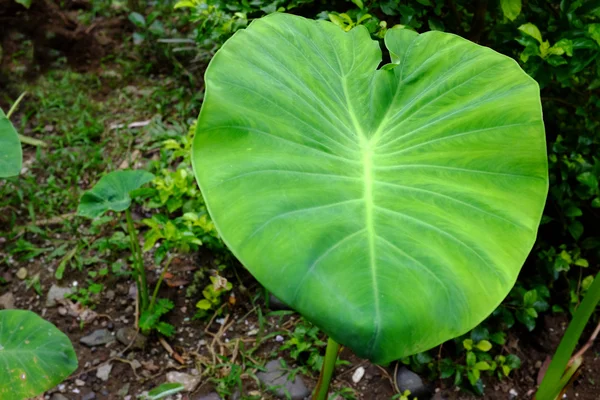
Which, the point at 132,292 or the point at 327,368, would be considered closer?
the point at 327,368

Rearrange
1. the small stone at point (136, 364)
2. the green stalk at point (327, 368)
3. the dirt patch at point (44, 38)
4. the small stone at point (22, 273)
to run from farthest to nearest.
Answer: the dirt patch at point (44, 38)
the small stone at point (22, 273)
the small stone at point (136, 364)
the green stalk at point (327, 368)

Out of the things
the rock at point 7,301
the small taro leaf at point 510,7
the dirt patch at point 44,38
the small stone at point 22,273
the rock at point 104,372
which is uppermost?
the small taro leaf at point 510,7

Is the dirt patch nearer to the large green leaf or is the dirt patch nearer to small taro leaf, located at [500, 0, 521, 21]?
the large green leaf

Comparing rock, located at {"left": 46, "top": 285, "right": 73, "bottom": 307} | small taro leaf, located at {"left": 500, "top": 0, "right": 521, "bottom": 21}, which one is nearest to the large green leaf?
small taro leaf, located at {"left": 500, "top": 0, "right": 521, "bottom": 21}

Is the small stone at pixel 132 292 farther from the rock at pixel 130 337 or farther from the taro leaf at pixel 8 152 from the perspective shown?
the taro leaf at pixel 8 152

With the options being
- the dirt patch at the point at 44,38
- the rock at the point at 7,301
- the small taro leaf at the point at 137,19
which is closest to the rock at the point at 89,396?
the rock at the point at 7,301

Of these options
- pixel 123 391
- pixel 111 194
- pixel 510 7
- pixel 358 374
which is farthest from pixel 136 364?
pixel 510 7

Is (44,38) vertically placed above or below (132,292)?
above

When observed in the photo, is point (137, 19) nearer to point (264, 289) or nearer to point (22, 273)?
point (22, 273)
